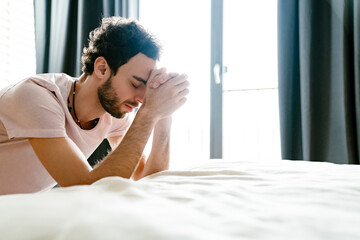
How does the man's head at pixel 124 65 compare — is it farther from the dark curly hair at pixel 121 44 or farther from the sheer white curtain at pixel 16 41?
the sheer white curtain at pixel 16 41

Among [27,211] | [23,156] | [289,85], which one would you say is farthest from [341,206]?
[289,85]

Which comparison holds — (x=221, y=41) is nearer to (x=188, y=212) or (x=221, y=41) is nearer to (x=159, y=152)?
(x=159, y=152)

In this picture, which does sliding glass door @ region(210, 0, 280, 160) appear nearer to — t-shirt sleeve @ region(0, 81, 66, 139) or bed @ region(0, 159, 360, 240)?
t-shirt sleeve @ region(0, 81, 66, 139)

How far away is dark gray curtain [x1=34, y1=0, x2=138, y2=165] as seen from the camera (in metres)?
2.76

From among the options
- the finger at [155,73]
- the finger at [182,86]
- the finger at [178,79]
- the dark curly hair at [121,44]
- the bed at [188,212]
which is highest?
the dark curly hair at [121,44]

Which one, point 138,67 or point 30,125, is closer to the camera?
point 30,125

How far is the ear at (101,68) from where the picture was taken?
1.40 meters

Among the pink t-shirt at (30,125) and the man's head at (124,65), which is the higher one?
the man's head at (124,65)

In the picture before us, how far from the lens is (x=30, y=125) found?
3.30 feet

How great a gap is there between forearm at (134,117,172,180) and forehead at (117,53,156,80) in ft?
0.75

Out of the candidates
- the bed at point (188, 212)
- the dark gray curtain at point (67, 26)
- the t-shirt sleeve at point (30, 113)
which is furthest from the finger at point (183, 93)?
the dark gray curtain at point (67, 26)

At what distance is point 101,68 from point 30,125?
0.49 m

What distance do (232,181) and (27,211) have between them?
44 centimetres

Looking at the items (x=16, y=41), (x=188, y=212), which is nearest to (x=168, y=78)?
(x=188, y=212)
